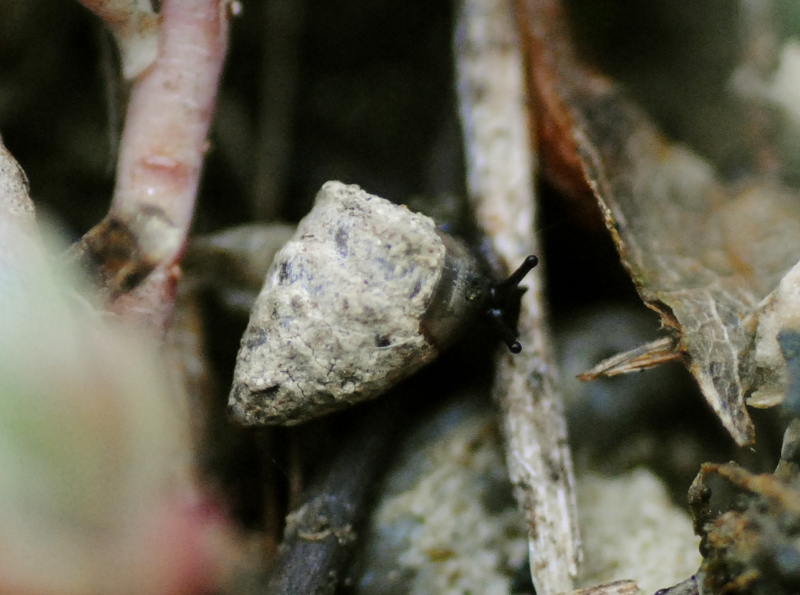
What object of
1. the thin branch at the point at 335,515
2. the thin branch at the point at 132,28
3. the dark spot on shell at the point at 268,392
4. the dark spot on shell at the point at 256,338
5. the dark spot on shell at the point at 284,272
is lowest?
the thin branch at the point at 335,515

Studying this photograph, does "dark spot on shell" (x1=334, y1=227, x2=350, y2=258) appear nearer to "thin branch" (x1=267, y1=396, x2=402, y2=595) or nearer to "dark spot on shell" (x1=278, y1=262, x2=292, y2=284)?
"dark spot on shell" (x1=278, y1=262, x2=292, y2=284)

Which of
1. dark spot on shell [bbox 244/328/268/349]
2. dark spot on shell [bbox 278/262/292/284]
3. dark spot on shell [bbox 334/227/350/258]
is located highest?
dark spot on shell [bbox 334/227/350/258]

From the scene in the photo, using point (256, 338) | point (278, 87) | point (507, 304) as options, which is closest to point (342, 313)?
point (256, 338)

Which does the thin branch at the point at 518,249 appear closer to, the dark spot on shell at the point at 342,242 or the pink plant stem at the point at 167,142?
the dark spot on shell at the point at 342,242

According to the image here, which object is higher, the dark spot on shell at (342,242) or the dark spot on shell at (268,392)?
the dark spot on shell at (342,242)

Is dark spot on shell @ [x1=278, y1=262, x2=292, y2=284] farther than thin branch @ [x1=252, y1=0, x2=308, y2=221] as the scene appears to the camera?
No

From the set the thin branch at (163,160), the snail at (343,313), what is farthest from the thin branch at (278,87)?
the snail at (343,313)

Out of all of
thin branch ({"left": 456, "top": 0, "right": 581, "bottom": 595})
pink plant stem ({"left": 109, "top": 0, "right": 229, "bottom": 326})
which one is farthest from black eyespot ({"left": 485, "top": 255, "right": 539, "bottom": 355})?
pink plant stem ({"left": 109, "top": 0, "right": 229, "bottom": 326})

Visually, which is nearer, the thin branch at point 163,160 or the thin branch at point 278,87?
the thin branch at point 163,160

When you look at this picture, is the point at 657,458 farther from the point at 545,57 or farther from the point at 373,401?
the point at 545,57

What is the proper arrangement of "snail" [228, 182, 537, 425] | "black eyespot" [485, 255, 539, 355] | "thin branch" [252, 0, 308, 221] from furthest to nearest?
"thin branch" [252, 0, 308, 221] → "black eyespot" [485, 255, 539, 355] → "snail" [228, 182, 537, 425]
